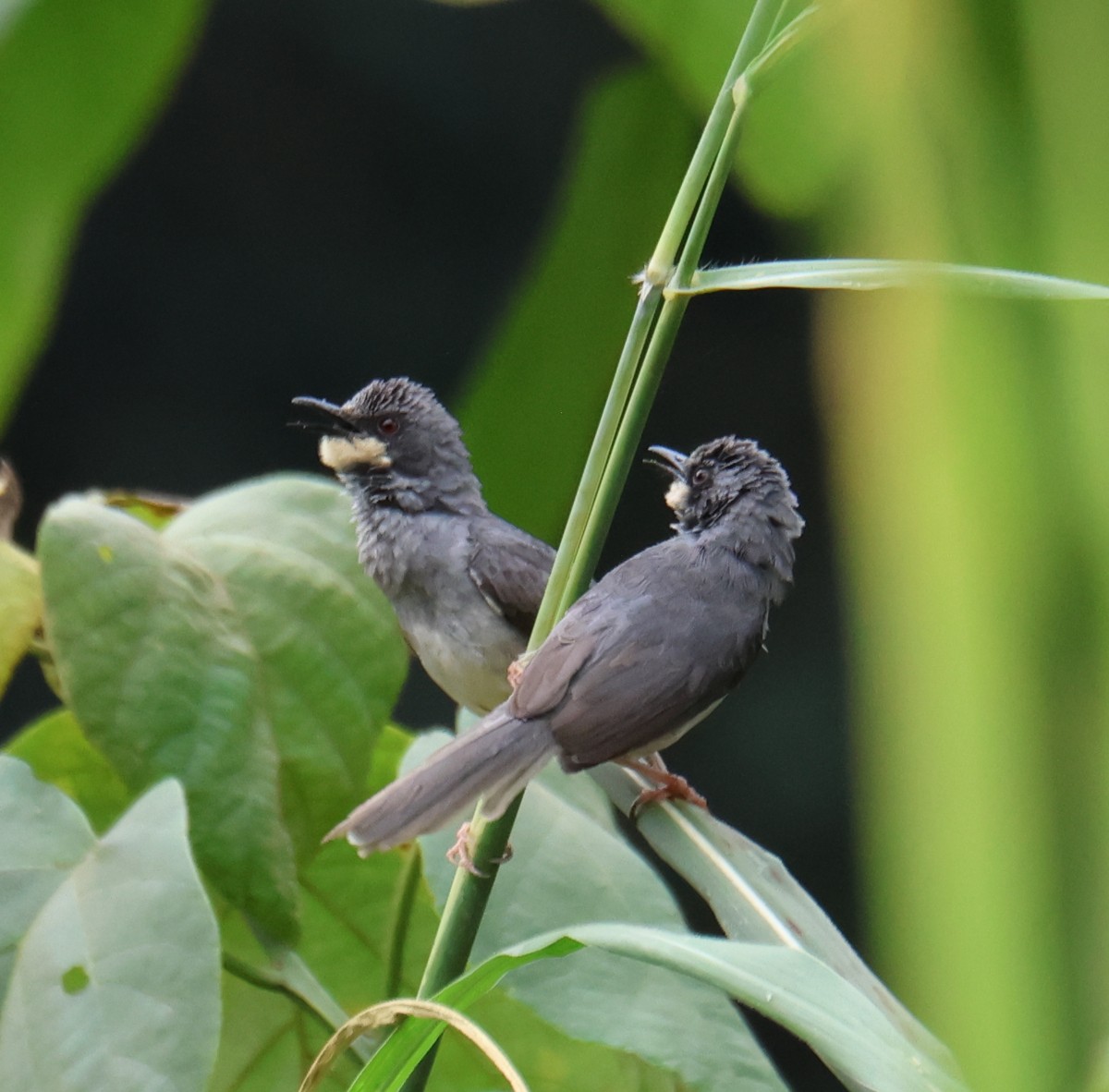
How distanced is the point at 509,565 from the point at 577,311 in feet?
0.53

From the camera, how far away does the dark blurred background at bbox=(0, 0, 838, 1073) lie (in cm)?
173

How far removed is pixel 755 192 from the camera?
669 millimetres

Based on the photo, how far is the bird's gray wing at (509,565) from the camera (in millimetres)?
846

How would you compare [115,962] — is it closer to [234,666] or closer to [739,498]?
[234,666]

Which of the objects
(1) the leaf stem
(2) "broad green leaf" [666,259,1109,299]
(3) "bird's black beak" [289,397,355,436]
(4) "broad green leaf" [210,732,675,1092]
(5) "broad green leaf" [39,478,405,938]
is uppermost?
(2) "broad green leaf" [666,259,1109,299]

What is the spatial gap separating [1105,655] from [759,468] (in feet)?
1.67

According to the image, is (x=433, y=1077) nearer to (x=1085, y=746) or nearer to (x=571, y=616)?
(x=571, y=616)

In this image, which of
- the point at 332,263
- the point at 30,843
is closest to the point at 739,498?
the point at 30,843

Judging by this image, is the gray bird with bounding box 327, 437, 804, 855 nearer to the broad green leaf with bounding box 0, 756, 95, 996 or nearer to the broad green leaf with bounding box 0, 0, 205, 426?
the broad green leaf with bounding box 0, 756, 95, 996

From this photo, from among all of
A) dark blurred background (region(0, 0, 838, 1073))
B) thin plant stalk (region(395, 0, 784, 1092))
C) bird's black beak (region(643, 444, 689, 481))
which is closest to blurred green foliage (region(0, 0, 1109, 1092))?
thin plant stalk (region(395, 0, 784, 1092))

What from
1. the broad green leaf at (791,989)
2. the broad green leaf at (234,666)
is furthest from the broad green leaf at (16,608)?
the broad green leaf at (791,989)

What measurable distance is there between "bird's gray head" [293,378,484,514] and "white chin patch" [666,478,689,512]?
107 mm

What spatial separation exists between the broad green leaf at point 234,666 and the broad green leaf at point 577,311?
15 cm

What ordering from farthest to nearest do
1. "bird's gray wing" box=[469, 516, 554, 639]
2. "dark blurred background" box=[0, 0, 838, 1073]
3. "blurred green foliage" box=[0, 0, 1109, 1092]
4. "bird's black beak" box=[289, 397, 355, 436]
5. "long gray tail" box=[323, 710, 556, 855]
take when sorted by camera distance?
"dark blurred background" box=[0, 0, 838, 1073] < "bird's gray wing" box=[469, 516, 554, 639] < "bird's black beak" box=[289, 397, 355, 436] < "long gray tail" box=[323, 710, 556, 855] < "blurred green foliage" box=[0, 0, 1109, 1092]
